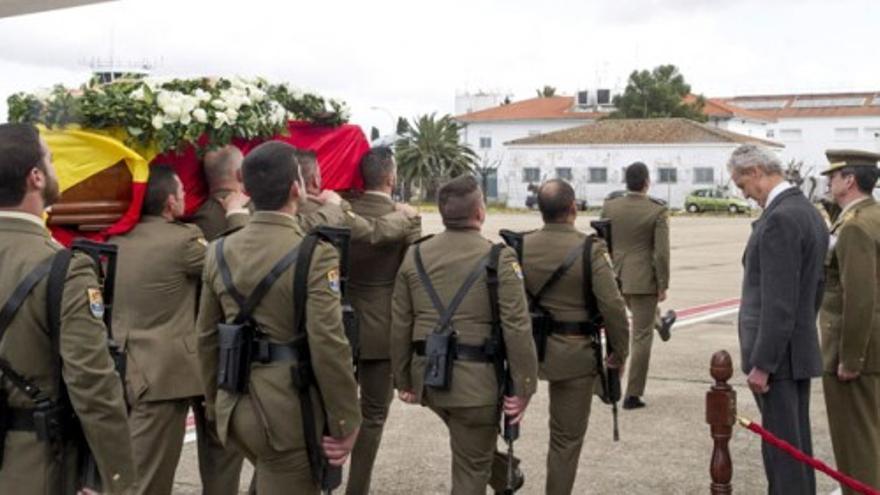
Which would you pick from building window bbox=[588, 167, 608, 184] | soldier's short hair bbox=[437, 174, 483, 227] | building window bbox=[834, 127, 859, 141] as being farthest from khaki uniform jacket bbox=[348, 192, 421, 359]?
building window bbox=[834, 127, 859, 141]

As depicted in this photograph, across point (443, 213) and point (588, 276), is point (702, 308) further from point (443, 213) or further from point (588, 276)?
point (443, 213)

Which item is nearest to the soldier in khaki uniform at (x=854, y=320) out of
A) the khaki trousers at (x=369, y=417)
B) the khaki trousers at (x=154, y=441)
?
the khaki trousers at (x=369, y=417)

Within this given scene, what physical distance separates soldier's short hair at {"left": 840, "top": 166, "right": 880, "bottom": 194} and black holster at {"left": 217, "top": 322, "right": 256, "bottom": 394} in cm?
345

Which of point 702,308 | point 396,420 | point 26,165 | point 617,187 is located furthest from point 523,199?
point 26,165

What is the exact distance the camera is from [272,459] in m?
4.30

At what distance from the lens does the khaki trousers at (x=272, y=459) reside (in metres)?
4.27

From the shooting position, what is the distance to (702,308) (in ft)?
53.7

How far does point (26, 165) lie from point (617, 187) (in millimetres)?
71070

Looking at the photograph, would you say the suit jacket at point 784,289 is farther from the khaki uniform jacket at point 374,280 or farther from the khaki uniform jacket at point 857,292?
the khaki uniform jacket at point 374,280

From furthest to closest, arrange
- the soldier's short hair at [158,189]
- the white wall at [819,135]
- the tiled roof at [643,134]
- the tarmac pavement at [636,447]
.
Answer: the white wall at [819,135], the tiled roof at [643,134], the tarmac pavement at [636,447], the soldier's short hair at [158,189]

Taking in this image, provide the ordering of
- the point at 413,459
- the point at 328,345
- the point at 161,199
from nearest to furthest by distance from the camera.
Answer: the point at 328,345 → the point at 161,199 → the point at 413,459

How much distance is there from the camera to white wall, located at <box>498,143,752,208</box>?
230 ft

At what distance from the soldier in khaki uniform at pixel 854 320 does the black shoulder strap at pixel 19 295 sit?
3.97 meters

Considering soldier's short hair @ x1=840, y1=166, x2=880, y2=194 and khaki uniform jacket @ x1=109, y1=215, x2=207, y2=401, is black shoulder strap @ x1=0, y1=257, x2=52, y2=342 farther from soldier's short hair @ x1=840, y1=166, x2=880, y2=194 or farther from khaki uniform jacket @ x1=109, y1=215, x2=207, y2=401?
soldier's short hair @ x1=840, y1=166, x2=880, y2=194
